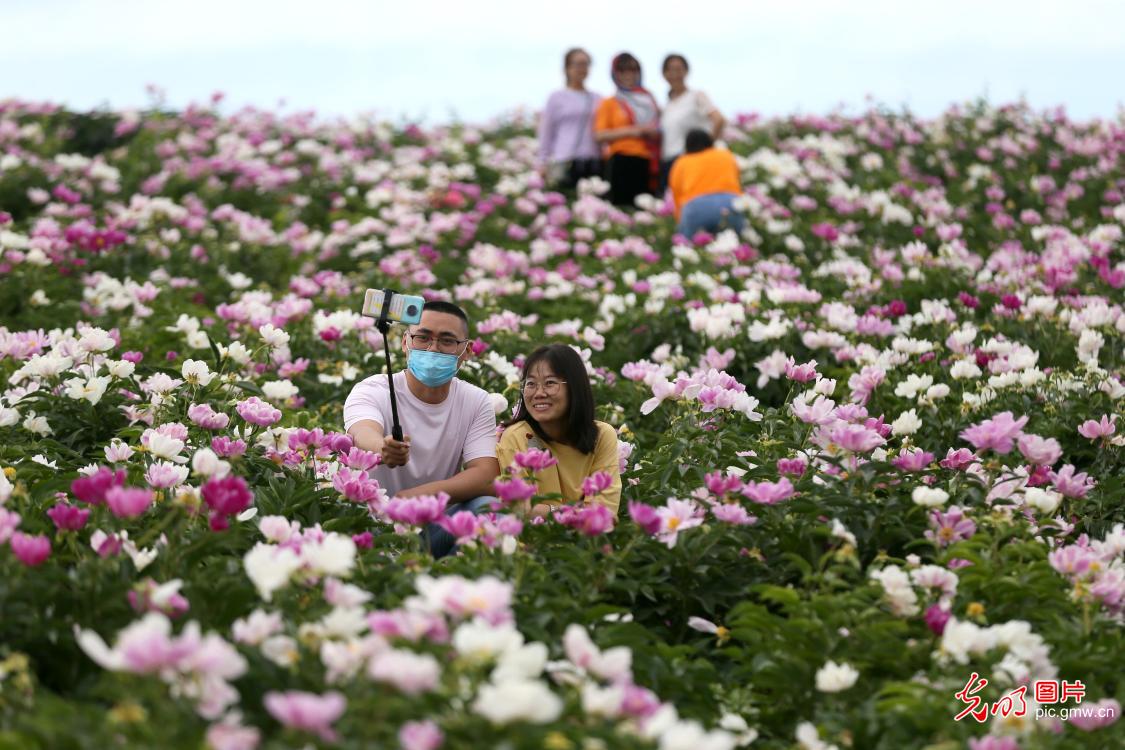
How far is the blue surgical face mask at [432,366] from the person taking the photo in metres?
4.34

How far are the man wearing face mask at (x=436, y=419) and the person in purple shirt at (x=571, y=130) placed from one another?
6.37m

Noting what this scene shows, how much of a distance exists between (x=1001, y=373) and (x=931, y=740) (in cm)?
303

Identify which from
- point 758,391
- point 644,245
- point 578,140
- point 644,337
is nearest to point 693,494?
point 758,391

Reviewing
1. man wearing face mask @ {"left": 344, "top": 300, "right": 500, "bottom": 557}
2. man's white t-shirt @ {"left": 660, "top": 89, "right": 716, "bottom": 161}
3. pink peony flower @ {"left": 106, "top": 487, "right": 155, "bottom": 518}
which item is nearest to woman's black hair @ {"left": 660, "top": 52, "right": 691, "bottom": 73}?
man's white t-shirt @ {"left": 660, "top": 89, "right": 716, "bottom": 161}

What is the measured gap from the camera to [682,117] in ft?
32.9

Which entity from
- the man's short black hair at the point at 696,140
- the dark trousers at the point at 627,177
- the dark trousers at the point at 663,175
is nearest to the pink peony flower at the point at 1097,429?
the man's short black hair at the point at 696,140

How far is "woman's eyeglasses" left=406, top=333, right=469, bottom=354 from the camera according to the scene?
171 inches

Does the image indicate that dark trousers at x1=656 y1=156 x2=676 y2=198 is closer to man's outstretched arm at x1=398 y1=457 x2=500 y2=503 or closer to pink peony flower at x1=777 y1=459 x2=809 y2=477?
man's outstretched arm at x1=398 y1=457 x2=500 y2=503

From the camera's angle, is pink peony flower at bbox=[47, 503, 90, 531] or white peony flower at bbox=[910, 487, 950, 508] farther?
white peony flower at bbox=[910, 487, 950, 508]

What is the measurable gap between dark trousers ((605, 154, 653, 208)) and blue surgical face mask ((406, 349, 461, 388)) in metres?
6.36

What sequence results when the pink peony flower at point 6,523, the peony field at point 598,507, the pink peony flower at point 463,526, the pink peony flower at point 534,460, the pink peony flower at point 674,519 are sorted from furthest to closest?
1. the pink peony flower at point 534,460
2. the pink peony flower at point 674,519
3. the pink peony flower at point 463,526
4. the pink peony flower at point 6,523
5. the peony field at point 598,507

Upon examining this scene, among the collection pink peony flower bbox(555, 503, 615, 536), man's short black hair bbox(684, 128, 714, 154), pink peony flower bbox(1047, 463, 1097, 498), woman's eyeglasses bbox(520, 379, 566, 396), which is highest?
man's short black hair bbox(684, 128, 714, 154)

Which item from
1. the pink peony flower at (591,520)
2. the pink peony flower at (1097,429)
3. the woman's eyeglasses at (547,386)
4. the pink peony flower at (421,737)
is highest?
the woman's eyeglasses at (547,386)

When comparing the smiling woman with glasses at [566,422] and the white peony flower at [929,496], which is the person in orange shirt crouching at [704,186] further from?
the white peony flower at [929,496]
